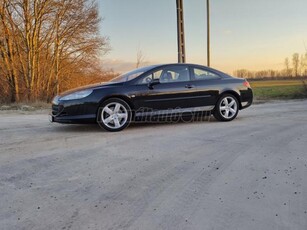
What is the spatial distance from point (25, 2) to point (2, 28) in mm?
2017

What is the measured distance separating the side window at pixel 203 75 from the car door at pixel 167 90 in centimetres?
21

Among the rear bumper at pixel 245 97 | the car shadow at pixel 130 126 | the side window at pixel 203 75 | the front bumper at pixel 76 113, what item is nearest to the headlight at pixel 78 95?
the front bumper at pixel 76 113

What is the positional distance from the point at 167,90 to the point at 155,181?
151 inches

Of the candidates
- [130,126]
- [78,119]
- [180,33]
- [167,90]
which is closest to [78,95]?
[78,119]

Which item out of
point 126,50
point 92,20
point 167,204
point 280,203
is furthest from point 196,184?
point 126,50

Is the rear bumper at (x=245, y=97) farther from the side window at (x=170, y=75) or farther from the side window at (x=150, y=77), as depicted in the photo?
the side window at (x=150, y=77)

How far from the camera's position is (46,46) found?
21578 millimetres

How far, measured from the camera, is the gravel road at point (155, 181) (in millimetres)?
2707

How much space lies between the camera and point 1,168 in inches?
162

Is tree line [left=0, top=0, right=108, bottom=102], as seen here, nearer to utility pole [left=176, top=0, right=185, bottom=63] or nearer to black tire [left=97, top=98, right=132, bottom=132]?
utility pole [left=176, top=0, right=185, bottom=63]

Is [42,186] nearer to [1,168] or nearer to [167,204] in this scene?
[1,168]

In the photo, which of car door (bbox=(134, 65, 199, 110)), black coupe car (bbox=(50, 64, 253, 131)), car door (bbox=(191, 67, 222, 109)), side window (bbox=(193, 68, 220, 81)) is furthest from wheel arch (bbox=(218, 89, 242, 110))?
car door (bbox=(134, 65, 199, 110))

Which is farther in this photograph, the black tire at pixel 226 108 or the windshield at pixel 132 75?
the black tire at pixel 226 108

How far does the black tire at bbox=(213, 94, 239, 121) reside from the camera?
7855 millimetres
